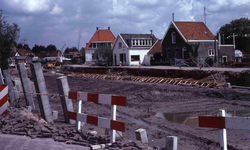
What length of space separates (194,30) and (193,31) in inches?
15.2

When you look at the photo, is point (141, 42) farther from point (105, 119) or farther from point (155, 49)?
point (105, 119)

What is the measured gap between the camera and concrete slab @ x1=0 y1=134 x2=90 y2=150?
5.22m

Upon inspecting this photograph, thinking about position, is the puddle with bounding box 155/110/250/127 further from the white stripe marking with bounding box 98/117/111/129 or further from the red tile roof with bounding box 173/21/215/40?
the red tile roof with bounding box 173/21/215/40

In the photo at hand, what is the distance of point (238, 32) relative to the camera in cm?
7700

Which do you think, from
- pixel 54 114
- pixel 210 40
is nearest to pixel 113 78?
pixel 210 40

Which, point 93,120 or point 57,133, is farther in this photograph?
point 57,133

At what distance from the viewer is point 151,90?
664 inches

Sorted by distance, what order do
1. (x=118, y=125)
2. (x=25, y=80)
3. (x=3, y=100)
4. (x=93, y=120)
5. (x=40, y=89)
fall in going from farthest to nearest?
1. (x=25, y=80)
2. (x=3, y=100)
3. (x=40, y=89)
4. (x=93, y=120)
5. (x=118, y=125)

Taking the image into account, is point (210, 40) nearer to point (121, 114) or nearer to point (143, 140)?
point (121, 114)

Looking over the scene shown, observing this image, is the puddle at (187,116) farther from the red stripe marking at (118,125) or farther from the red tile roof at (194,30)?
the red tile roof at (194,30)

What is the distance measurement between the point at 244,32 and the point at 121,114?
242 feet

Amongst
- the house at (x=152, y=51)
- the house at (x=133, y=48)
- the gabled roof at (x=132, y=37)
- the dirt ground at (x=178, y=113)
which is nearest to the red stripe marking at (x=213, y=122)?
the dirt ground at (x=178, y=113)

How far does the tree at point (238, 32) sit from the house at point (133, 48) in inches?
1134

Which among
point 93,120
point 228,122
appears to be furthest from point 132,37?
point 228,122
